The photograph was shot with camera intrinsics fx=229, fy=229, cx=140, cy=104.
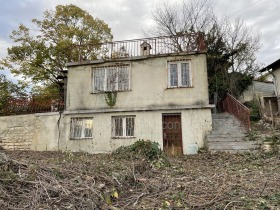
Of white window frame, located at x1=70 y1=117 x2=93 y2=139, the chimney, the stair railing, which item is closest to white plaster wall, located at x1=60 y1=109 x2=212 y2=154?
white window frame, located at x1=70 y1=117 x2=93 y2=139

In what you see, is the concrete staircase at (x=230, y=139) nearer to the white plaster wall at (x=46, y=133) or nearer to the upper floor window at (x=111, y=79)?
the upper floor window at (x=111, y=79)

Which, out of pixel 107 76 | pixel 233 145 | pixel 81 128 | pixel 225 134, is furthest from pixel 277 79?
pixel 81 128

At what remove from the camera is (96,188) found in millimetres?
4391

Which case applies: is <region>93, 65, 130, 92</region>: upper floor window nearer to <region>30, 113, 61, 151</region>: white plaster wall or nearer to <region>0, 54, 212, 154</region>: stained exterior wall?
<region>0, 54, 212, 154</region>: stained exterior wall

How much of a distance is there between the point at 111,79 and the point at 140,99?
78.8 inches

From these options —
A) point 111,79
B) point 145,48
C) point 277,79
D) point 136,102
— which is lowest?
point 136,102

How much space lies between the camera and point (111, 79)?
12.4 meters

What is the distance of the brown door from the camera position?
11.3m

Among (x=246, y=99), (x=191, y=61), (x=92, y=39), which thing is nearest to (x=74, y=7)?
(x=92, y=39)

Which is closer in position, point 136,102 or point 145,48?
point 136,102

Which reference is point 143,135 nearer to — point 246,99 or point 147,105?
point 147,105

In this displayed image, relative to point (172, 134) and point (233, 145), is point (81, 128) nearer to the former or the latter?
point (172, 134)

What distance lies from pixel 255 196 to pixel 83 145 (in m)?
9.35

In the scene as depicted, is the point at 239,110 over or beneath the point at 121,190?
over
